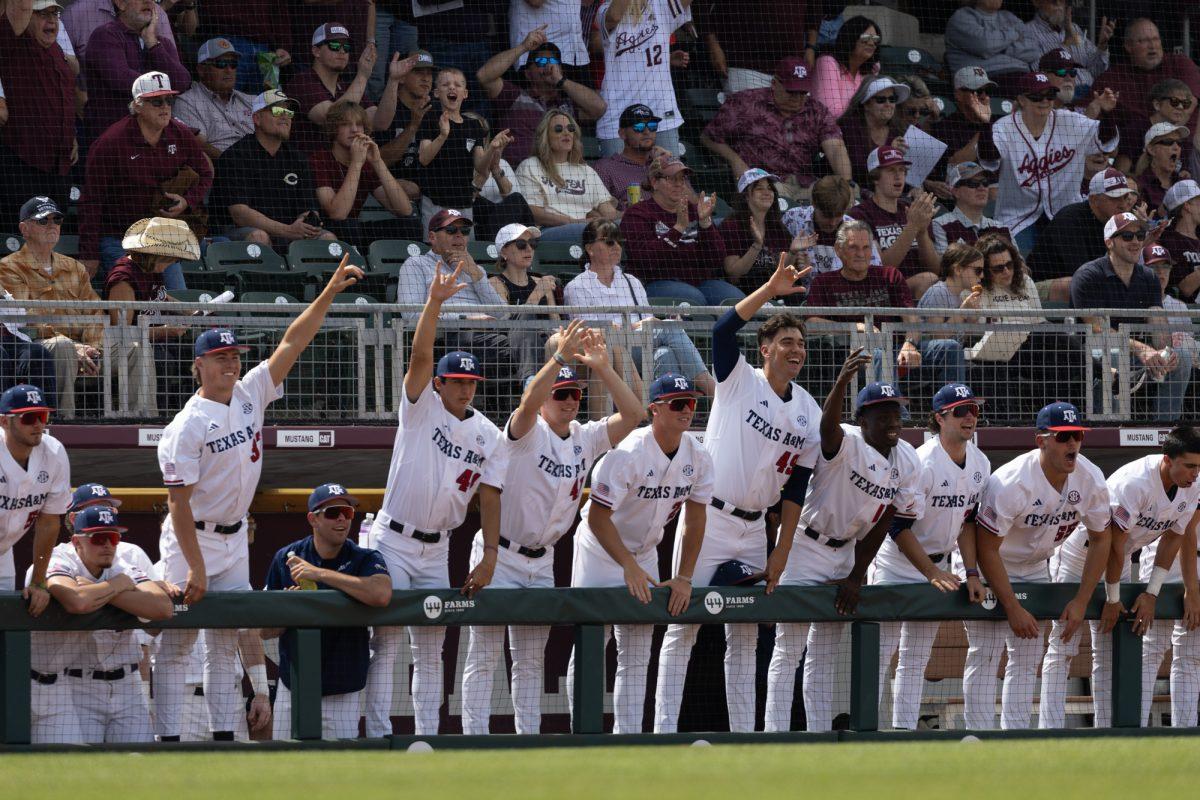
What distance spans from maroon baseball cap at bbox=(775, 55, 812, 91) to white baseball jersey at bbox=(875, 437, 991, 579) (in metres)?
4.73

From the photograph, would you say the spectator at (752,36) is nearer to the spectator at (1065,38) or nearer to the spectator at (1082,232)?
the spectator at (1065,38)

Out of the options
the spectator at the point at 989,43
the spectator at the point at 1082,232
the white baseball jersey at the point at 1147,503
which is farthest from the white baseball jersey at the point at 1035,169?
the white baseball jersey at the point at 1147,503

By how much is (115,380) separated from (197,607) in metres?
1.96

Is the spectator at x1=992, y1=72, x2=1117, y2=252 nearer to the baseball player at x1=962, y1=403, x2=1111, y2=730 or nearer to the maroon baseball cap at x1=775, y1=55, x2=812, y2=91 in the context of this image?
the maroon baseball cap at x1=775, y1=55, x2=812, y2=91

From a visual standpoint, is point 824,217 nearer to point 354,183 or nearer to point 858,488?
point 354,183

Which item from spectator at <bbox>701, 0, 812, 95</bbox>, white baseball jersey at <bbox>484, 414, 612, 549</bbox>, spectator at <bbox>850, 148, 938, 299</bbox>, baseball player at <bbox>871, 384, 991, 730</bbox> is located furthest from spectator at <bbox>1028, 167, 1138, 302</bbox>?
white baseball jersey at <bbox>484, 414, 612, 549</bbox>

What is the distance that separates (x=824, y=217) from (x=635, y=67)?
83.3 inches

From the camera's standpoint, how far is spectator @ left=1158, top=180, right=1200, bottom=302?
11.0 metres

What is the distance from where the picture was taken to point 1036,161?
1180 cm

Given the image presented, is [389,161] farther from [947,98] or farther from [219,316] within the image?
[947,98]

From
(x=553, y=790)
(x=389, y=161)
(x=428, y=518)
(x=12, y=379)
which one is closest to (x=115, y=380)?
(x=12, y=379)

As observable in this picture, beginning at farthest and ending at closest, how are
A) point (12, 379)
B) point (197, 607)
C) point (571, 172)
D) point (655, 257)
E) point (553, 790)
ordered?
point (571, 172)
point (655, 257)
point (12, 379)
point (197, 607)
point (553, 790)

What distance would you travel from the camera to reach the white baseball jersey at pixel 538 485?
7.07 m

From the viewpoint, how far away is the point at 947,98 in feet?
42.4
